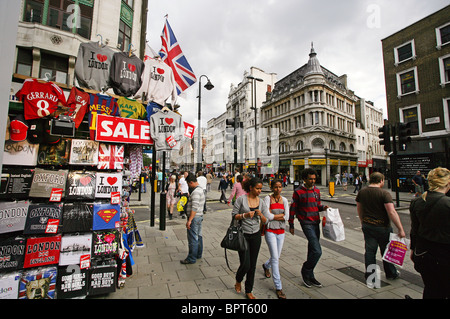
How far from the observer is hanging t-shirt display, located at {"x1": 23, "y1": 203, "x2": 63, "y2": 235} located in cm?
293

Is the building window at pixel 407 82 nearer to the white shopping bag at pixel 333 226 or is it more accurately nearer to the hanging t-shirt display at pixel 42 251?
the white shopping bag at pixel 333 226

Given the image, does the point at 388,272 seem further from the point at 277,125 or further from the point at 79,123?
the point at 277,125

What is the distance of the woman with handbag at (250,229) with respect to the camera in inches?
123

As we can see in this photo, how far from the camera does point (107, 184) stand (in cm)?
346

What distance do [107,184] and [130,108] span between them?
5.00ft

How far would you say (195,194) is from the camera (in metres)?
4.40

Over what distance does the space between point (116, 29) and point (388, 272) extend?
1709 cm

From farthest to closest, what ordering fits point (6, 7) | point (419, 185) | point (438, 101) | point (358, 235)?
1. point (438, 101)
2. point (419, 185)
3. point (358, 235)
4. point (6, 7)

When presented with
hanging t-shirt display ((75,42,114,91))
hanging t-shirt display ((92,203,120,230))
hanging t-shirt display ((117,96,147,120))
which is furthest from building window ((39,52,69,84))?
hanging t-shirt display ((92,203,120,230))

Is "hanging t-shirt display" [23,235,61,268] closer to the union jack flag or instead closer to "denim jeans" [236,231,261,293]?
"denim jeans" [236,231,261,293]

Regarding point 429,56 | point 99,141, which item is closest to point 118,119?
point 99,141

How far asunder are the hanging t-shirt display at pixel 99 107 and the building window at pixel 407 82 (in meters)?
25.0

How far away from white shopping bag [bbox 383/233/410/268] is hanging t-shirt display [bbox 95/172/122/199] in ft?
14.6

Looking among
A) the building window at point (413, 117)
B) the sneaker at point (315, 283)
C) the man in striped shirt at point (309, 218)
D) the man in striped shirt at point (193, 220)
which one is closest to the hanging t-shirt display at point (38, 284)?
the man in striped shirt at point (193, 220)
